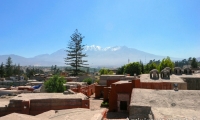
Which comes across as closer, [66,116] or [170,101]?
[170,101]

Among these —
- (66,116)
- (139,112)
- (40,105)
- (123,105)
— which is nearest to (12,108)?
(40,105)

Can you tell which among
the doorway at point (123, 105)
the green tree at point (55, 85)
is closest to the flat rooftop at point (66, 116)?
the doorway at point (123, 105)

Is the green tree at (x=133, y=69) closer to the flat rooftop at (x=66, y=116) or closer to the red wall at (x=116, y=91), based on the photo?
the red wall at (x=116, y=91)

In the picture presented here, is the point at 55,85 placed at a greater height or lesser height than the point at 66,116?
greater

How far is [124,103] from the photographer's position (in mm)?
19328

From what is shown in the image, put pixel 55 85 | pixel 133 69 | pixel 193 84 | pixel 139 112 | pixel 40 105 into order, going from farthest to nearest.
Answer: pixel 133 69 → pixel 55 85 → pixel 193 84 → pixel 40 105 → pixel 139 112

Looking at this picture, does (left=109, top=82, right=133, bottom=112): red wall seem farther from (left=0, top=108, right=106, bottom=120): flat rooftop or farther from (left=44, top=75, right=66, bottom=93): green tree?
(left=0, top=108, right=106, bottom=120): flat rooftop

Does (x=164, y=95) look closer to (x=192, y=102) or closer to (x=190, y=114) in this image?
(x=192, y=102)

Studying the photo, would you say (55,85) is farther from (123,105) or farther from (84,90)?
(123,105)

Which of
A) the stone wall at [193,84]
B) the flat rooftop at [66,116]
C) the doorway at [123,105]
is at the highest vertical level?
the stone wall at [193,84]

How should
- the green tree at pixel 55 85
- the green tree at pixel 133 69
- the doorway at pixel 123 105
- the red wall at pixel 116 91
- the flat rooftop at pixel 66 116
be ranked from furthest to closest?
the green tree at pixel 133 69, the green tree at pixel 55 85, the doorway at pixel 123 105, the red wall at pixel 116 91, the flat rooftop at pixel 66 116

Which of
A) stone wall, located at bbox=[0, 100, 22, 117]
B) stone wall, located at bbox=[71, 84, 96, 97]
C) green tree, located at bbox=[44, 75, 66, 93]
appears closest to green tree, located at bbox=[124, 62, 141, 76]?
stone wall, located at bbox=[71, 84, 96, 97]

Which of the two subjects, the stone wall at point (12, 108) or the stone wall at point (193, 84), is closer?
the stone wall at point (12, 108)

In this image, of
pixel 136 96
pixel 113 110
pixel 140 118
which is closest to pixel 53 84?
pixel 113 110
